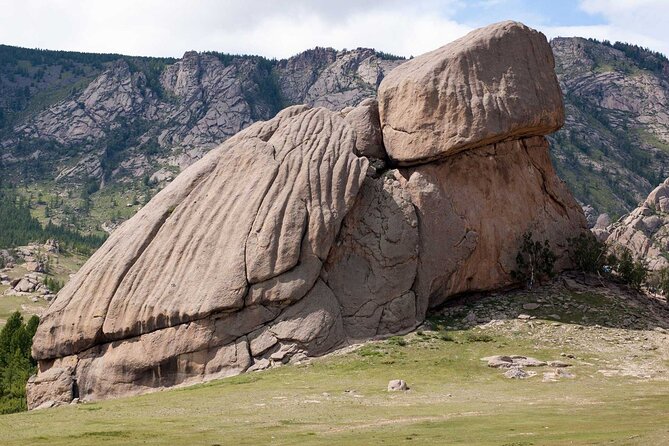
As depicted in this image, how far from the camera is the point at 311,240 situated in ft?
180

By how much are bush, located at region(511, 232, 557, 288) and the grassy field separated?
2182mm

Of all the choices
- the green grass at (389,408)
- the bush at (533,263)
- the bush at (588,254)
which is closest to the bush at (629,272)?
the bush at (588,254)

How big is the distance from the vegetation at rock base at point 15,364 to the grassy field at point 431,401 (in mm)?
14794

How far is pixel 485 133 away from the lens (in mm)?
60125

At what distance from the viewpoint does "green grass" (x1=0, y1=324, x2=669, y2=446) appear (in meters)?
28.2

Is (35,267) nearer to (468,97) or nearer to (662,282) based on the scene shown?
(468,97)

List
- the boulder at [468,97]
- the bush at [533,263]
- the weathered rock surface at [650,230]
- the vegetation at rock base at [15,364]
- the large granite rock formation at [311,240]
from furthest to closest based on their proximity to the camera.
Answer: the weathered rock surface at [650,230] < the bush at [533,263] < the boulder at [468,97] < the vegetation at rock base at [15,364] < the large granite rock formation at [311,240]

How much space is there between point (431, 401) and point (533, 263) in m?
26.2

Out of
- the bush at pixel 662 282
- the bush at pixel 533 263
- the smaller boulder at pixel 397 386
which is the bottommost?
the smaller boulder at pixel 397 386

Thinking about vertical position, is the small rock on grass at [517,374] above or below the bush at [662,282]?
below

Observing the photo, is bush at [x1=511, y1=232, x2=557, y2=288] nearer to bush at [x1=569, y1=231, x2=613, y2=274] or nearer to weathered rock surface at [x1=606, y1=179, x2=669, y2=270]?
bush at [x1=569, y1=231, x2=613, y2=274]

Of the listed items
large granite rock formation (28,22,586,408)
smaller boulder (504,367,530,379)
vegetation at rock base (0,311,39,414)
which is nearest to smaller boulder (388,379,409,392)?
smaller boulder (504,367,530,379)

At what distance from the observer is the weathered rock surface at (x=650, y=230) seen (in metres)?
146

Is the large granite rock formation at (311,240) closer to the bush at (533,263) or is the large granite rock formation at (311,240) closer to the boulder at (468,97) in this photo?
the boulder at (468,97)
